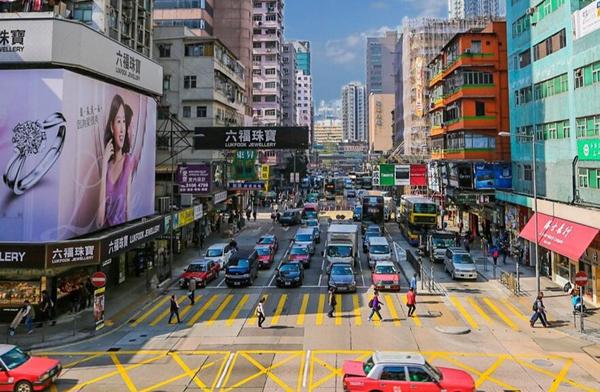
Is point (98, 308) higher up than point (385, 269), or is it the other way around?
point (385, 269)

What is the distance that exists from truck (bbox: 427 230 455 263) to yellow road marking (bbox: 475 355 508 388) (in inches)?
824

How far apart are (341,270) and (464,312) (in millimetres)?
8343

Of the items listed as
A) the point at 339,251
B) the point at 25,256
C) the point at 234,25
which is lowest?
the point at 339,251

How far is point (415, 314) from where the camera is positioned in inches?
1014

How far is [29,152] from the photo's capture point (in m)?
24.4

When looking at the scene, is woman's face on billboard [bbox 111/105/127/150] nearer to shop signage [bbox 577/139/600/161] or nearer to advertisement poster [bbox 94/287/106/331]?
advertisement poster [bbox 94/287/106/331]

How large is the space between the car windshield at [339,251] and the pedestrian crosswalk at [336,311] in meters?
6.64

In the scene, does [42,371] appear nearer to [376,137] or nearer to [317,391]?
[317,391]

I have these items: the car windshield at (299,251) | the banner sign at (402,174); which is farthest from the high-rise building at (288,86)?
the car windshield at (299,251)

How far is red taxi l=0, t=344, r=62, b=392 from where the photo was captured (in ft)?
50.8

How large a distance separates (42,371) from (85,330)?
770 cm

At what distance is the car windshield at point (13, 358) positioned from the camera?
15.8 meters

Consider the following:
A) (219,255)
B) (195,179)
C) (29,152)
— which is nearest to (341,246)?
(219,255)

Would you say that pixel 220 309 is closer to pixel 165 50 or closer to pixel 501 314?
pixel 501 314
